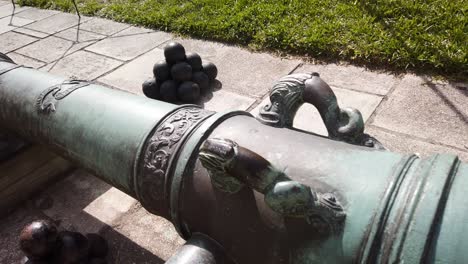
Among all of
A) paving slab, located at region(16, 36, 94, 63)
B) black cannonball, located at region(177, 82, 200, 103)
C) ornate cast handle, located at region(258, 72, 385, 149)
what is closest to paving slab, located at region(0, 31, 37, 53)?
paving slab, located at region(16, 36, 94, 63)

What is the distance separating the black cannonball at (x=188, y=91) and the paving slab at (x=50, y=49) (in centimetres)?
217

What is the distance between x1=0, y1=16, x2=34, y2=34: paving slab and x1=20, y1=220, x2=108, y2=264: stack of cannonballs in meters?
5.21

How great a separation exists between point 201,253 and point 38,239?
98cm

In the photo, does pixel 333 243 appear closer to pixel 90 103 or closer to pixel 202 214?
pixel 202 214

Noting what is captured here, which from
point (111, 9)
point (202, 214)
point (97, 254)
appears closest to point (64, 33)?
point (111, 9)

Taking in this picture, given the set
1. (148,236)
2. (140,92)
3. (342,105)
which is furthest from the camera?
(140,92)

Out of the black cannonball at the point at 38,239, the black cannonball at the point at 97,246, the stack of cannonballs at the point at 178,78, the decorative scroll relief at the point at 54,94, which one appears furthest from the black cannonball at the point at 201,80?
the black cannonball at the point at 38,239

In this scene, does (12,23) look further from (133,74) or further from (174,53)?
(174,53)

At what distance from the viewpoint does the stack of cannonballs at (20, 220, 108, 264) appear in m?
1.99

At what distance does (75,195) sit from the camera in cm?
285

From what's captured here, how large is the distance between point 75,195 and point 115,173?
4.11ft

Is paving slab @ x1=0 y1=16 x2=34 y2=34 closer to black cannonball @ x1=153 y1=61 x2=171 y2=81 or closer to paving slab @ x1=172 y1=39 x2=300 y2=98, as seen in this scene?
paving slab @ x1=172 y1=39 x2=300 y2=98

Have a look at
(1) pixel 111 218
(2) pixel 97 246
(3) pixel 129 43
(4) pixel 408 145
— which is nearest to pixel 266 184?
(2) pixel 97 246

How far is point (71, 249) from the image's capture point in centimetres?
210
